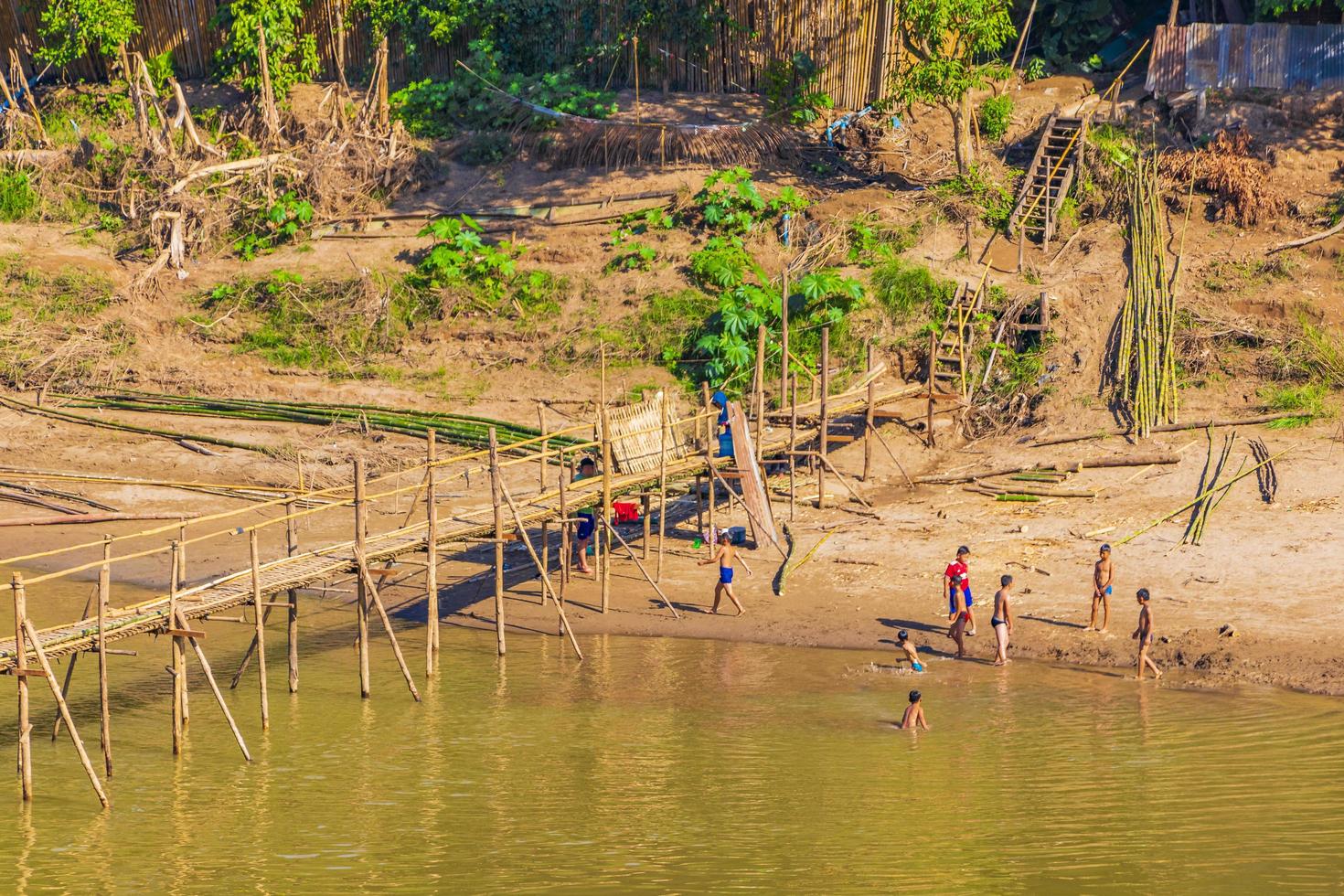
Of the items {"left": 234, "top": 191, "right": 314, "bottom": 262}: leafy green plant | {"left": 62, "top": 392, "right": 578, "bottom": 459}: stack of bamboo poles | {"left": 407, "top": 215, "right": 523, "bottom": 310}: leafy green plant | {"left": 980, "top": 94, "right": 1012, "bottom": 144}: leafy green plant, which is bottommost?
{"left": 62, "top": 392, "right": 578, "bottom": 459}: stack of bamboo poles

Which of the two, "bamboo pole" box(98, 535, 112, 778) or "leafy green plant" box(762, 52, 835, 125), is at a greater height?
"leafy green plant" box(762, 52, 835, 125)

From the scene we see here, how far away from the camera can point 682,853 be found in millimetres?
13461

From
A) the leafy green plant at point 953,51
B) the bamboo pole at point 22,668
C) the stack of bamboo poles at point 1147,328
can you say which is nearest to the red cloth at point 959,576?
the stack of bamboo poles at point 1147,328

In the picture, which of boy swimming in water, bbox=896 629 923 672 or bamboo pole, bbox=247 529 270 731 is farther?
boy swimming in water, bbox=896 629 923 672

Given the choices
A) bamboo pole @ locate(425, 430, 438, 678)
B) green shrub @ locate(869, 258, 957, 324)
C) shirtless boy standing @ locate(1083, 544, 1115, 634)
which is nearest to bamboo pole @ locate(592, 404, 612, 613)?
bamboo pole @ locate(425, 430, 438, 678)

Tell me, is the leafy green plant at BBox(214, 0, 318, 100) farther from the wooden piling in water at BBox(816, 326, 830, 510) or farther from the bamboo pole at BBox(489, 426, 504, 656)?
the bamboo pole at BBox(489, 426, 504, 656)

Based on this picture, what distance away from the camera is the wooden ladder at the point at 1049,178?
2773 cm

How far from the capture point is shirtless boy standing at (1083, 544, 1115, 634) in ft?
60.4

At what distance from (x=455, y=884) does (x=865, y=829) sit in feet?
11.5

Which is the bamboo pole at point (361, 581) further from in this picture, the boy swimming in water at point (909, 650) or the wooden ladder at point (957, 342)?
the wooden ladder at point (957, 342)

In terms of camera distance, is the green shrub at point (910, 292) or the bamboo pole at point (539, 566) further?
the green shrub at point (910, 292)

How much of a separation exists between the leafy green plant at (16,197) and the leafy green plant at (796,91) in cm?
1410

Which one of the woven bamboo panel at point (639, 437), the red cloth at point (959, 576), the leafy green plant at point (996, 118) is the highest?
the leafy green plant at point (996, 118)

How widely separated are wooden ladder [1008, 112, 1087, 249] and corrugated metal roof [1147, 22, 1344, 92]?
214 cm
